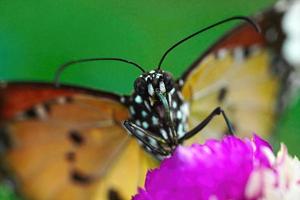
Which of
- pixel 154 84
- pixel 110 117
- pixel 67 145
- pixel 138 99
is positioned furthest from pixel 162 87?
pixel 67 145

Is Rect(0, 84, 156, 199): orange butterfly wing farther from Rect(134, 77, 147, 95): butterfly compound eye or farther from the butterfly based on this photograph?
Rect(134, 77, 147, 95): butterfly compound eye

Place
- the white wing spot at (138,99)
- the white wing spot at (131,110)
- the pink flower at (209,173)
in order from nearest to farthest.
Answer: the pink flower at (209,173) → the white wing spot at (138,99) → the white wing spot at (131,110)

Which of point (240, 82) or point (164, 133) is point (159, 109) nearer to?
point (164, 133)

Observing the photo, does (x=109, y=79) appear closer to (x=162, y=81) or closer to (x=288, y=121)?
(x=288, y=121)

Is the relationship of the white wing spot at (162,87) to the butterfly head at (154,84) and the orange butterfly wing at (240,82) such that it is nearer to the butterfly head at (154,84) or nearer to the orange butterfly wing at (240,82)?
the butterfly head at (154,84)

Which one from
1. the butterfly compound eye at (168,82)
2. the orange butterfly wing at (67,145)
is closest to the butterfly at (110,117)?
the orange butterfly wing at (67,145)

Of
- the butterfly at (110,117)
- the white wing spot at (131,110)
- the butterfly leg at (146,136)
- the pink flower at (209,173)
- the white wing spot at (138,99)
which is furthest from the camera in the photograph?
the butterfly at (110,117)
